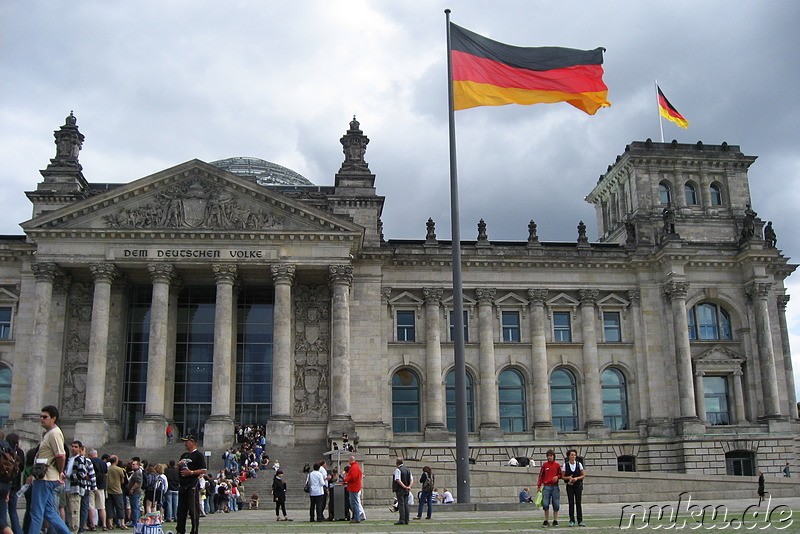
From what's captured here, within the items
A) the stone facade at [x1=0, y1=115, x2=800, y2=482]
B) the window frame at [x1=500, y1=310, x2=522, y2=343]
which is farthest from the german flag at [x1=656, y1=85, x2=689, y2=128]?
the window frame at [x1=500, y1=310, x2=522, y2=343]

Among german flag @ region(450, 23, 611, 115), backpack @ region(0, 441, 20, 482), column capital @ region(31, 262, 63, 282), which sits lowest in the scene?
backpack @ region(0, 441, 20, 482)

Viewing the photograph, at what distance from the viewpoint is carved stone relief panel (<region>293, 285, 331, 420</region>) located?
52.5 metres

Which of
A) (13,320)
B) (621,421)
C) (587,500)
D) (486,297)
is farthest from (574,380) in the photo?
(13,320)

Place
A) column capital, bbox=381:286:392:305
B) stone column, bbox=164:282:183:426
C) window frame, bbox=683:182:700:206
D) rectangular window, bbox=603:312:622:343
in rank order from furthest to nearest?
window frame, bbox=683:182:700:206 → rectangular window, bbox=603:312:622:343 → column capital, bbox=381:286:392:305 → stone column, bbox=164:282:183:426

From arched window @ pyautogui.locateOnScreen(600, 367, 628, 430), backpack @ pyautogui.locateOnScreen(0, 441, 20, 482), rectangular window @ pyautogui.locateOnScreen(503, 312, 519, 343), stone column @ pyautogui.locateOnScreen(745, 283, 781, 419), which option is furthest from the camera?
rectangular window @ pyautogui.locateOnScreen(503, 312, 519, 343)

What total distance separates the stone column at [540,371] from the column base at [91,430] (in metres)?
25.3

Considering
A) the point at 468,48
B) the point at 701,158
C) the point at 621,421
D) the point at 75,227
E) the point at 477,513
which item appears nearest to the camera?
the point at 477,513

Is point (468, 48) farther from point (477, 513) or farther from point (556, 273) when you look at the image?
point (556, 273)

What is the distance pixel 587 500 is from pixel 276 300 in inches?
813

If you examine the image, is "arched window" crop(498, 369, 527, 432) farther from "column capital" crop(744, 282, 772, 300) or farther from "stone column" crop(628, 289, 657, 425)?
"column capital" crop(744, 282, 772, 300)

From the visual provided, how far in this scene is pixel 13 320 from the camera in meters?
52.9

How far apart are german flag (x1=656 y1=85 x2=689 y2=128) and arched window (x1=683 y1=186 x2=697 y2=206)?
201 inches

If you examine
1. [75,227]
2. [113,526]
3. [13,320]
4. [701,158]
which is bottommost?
[113,526]

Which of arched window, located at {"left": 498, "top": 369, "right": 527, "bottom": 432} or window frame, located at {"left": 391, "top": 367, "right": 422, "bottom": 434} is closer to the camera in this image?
window frame, located at {"left": 391, "top": 367, "right": 422, "bottom": 434}
